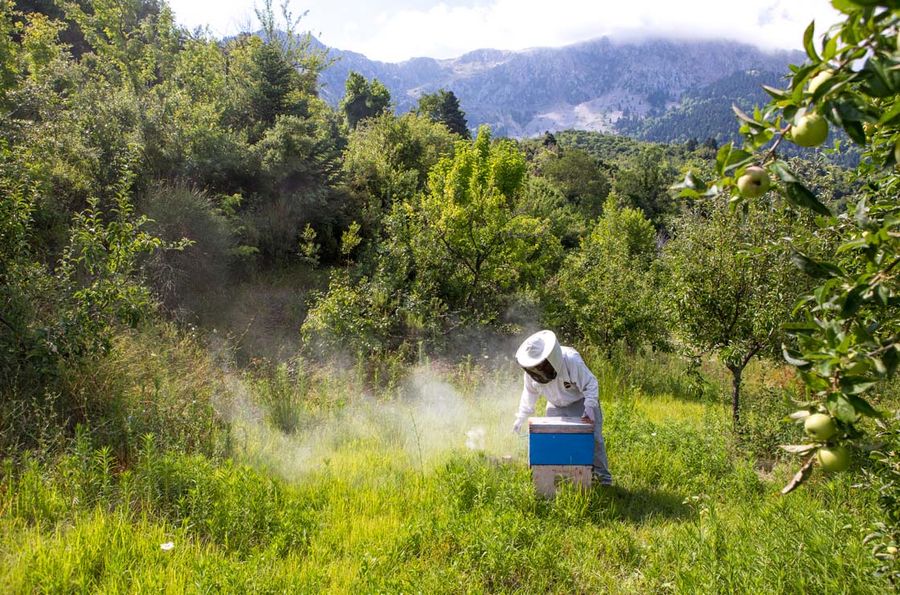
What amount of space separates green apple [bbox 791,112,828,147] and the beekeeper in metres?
3.36

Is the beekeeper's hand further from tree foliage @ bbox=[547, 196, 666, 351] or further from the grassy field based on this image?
tree foliage @ bbox=[547, 196, 666, 351]

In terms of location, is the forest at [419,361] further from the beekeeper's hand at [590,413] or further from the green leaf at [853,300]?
the beekeeper's hand at [590,413]

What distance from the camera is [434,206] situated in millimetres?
8758

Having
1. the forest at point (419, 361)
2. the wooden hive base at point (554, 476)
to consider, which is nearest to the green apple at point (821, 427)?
the forest at point (419, 361)

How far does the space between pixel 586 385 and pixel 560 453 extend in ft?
2.22

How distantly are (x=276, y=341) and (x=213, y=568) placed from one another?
18.2 feet

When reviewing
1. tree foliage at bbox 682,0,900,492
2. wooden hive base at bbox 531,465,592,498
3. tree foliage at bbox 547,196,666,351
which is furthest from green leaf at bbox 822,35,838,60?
tree foliage at bbox 547,196,666,351

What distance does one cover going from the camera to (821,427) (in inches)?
39.0

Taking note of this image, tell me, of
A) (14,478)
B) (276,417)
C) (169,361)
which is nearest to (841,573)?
(276,417)

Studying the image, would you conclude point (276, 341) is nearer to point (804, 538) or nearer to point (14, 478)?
point (14, 478)

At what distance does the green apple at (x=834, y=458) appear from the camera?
3.19 ft

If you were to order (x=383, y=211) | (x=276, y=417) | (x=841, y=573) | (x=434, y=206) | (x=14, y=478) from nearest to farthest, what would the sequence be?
(x=841, y=573), (x=14, y=478), (x=276, y=417), (x=434, y=206), (x=383, y=211)

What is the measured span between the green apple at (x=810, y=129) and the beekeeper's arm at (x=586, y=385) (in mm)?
3652

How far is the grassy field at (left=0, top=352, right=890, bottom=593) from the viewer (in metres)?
2.90
